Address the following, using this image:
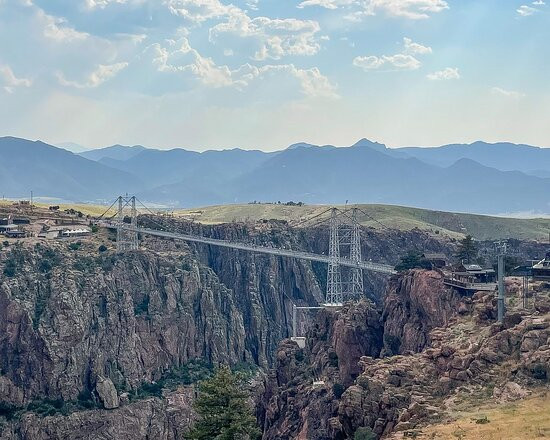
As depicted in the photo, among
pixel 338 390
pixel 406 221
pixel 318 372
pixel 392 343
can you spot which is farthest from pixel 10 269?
pixel 406 221

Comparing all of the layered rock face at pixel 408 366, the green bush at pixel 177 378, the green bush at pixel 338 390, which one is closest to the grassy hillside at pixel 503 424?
the layered rock face at pixel 408 366

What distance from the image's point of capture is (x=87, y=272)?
12319 centimetres

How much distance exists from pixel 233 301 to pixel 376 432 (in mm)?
99541

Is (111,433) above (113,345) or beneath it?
beneath

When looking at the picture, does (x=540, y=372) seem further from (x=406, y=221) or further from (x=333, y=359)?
(x=406, y=221)

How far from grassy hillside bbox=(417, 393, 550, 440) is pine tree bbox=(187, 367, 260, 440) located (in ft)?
51.5

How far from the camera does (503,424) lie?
137 ft

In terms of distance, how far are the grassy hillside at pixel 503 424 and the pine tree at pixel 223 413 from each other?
15685 millimetres

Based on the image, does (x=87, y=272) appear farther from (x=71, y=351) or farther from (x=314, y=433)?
(x=314, y=433)

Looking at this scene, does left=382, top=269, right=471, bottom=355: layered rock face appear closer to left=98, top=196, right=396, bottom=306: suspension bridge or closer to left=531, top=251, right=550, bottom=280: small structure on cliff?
left=531, top=251, right=550, bottom=280: small structure on cliff

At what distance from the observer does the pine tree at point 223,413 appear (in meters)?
54.4

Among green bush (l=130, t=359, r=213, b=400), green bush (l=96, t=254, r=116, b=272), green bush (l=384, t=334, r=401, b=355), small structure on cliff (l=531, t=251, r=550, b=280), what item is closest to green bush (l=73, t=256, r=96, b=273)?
green bush (l=96, t=254, r=116, b=272)

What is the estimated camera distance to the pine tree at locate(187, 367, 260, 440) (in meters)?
54.4

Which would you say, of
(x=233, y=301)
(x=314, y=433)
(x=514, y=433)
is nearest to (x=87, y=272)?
(x=233, y=301)
